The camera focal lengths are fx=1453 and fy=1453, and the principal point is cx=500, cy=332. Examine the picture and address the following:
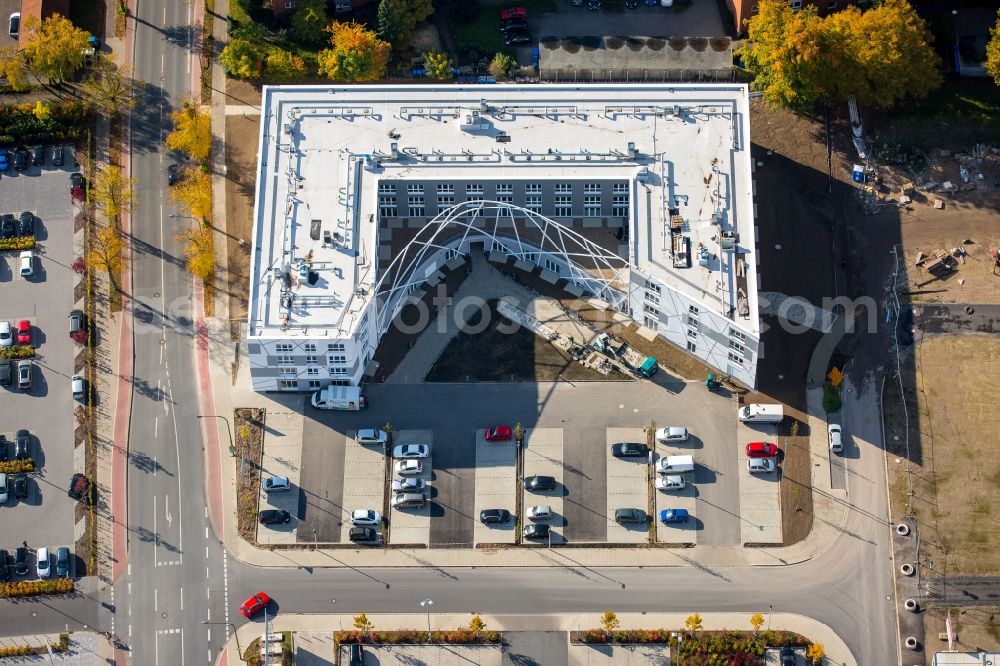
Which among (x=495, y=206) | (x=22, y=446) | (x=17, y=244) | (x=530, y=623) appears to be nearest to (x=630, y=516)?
(x=530, y=623)

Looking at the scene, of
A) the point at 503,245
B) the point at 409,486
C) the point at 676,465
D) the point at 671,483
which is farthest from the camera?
the point at 503,245

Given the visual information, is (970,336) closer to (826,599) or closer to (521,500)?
(826,599)

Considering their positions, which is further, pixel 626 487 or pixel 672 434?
pixel 672 434

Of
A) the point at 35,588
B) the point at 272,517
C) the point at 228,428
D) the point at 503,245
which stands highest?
the point at 503,245

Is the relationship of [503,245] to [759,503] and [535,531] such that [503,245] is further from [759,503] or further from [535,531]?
[759,503]

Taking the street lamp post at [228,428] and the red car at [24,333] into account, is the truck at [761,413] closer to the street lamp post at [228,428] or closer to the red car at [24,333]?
the street lamp post at [228,428]

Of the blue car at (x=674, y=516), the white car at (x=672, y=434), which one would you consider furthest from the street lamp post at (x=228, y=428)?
the blue car at (x=674, y=516)
